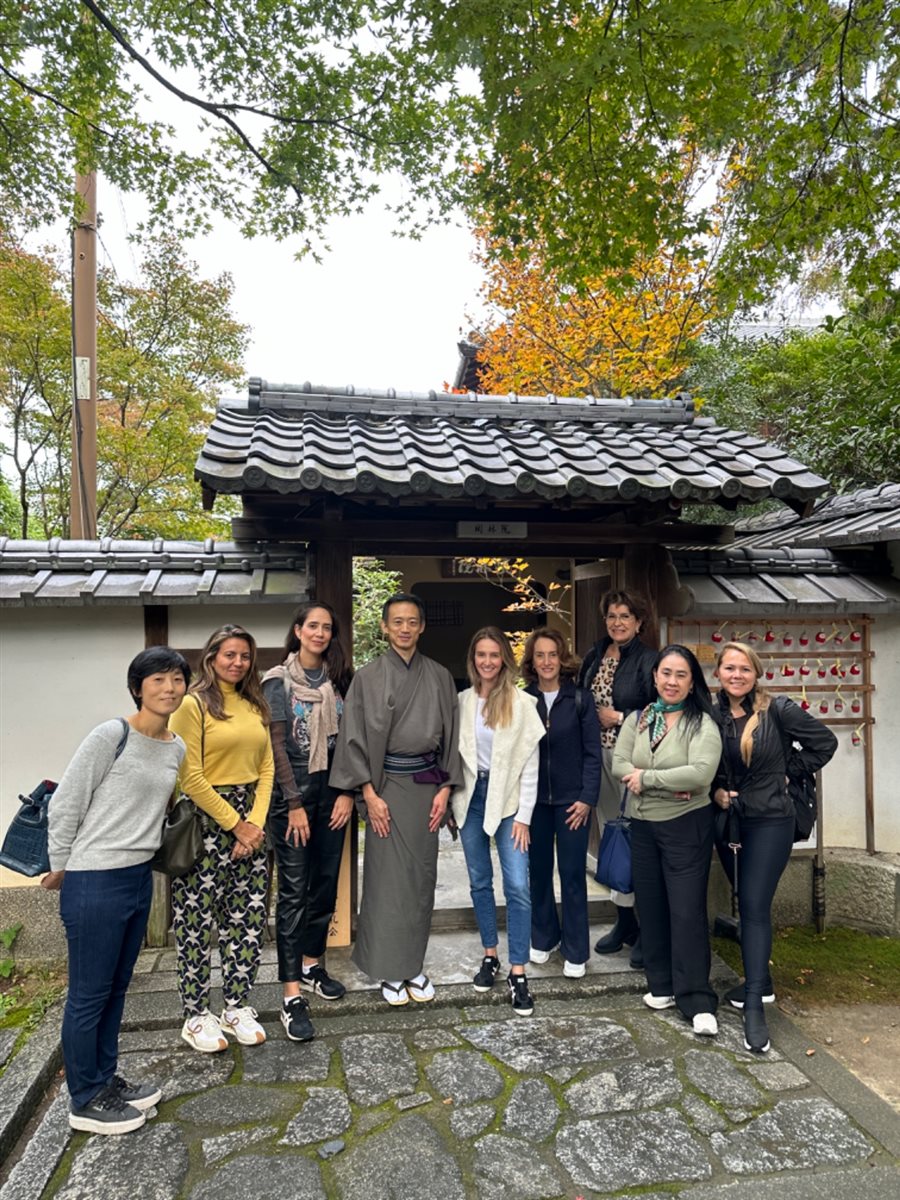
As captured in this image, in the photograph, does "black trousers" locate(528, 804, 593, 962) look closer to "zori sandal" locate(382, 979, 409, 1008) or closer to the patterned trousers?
"zori sandal" locate(382, 979, 409, 1008)

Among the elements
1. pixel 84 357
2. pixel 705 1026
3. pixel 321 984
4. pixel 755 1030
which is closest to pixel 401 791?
pixel 321 984

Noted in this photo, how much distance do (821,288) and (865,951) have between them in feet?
34.3

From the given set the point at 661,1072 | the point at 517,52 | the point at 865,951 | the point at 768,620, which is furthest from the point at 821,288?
the point at 661,1072

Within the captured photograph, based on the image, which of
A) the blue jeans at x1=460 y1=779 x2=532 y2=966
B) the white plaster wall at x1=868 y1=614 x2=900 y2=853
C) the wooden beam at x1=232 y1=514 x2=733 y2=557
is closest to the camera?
the blue jeans at x1=460 y1=779 x2=532 y2=966

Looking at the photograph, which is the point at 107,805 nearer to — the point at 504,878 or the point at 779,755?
the point at 504,878

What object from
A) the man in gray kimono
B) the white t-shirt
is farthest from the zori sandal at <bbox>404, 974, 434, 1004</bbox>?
the white t-shirt

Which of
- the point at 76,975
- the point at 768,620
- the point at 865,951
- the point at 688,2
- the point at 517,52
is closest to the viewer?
the point at 76,975

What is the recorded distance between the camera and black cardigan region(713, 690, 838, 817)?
3.79 metres

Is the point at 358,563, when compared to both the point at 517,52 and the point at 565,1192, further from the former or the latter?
the point at 565,1192

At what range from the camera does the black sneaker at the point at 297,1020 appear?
12.3 feet

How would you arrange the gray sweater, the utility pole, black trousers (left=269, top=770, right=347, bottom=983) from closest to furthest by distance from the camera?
1. the gray sweater
2. black trousers (left=269, top=770, right=347, bottom=983)
3. the utility pole

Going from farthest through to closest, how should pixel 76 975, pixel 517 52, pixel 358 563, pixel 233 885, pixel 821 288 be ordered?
pixel 358 563
pixel 821 288
pixel 517 52
pixel 233 885
pixel 76 975

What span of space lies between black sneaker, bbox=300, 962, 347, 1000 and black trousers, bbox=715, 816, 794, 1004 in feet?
7.74

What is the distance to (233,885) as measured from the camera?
3.70 metres
